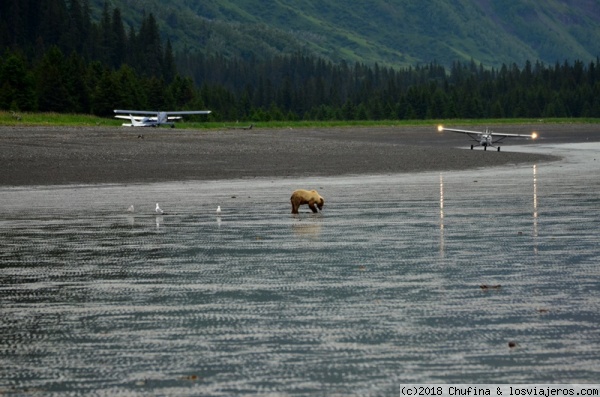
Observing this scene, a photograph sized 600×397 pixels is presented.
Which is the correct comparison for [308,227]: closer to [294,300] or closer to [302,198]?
[302,198]

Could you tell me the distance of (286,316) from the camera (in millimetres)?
12477

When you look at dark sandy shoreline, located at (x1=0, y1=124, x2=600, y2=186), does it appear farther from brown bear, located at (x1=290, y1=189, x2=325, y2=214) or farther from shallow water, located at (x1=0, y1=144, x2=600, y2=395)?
shallow water, located at (x1=0, y1=144, x2=600, y2=395)

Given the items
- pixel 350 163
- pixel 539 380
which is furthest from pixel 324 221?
pixel 350 163

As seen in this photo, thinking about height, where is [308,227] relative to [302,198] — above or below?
below

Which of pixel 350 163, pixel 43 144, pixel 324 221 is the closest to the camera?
pixel 324 221

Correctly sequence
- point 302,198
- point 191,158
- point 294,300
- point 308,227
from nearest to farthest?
point 294,300 < point 308,227 < point 302,198 < point 191,158

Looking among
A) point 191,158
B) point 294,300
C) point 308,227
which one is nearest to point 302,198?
point 308,227

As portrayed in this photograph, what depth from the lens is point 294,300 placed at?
44.7ft

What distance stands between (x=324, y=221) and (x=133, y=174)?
21329mm

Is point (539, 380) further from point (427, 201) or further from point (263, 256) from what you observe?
point (427, 201)

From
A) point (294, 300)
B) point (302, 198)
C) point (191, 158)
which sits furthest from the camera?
point (191, 158)

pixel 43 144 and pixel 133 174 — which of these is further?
pixel 43 144

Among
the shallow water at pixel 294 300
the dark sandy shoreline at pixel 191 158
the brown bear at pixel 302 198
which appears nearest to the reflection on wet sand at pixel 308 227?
the shallow water at pixel 294 300

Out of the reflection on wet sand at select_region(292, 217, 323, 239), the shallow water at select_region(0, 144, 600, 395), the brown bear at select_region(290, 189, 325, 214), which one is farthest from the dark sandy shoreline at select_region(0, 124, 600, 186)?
the reflection on wet sand at select_region(292, 217, 323, 239)
